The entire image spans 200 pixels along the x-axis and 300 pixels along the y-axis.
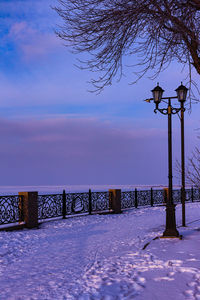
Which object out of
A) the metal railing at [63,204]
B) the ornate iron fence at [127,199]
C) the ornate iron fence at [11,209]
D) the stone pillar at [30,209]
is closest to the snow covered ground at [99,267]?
the ornate iron fence at [11,209]

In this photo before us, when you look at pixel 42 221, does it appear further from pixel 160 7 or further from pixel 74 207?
pixel 160 7

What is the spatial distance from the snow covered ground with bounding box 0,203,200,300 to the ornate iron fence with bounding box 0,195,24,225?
7.76 ft

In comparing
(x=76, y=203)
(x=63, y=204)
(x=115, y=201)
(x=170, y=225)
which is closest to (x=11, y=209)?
(x=63, y=204)

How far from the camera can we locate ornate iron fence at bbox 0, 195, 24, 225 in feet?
43.1

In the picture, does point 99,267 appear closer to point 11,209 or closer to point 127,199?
point 11,209

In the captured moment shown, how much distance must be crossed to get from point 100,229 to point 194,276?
714 cm

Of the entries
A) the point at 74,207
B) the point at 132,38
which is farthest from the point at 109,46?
the point at 74,207

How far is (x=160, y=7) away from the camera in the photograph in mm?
7824

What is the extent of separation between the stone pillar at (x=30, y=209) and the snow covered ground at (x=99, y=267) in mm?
2775

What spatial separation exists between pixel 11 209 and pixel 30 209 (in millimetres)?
794

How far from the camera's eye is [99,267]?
654 centimetres

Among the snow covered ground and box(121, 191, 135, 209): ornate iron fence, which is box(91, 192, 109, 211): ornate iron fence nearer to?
box(121, 191, 135, 209): ornate iron fence

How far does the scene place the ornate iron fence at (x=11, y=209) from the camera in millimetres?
13141

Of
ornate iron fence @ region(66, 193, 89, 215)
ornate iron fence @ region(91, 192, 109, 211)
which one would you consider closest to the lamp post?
ornate iron fence @ region(66, 193, 89, 215)
